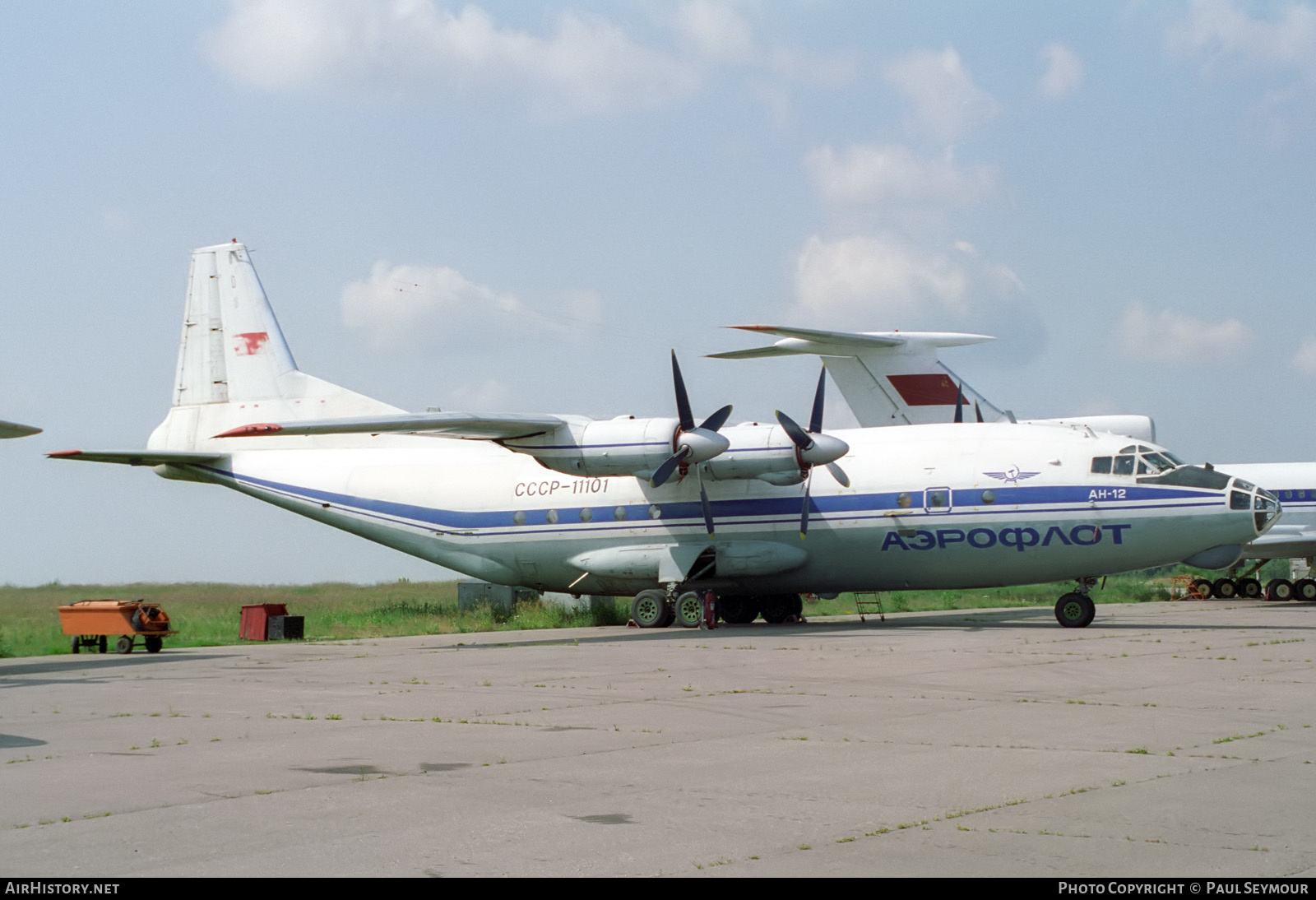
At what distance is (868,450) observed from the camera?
28016 mm

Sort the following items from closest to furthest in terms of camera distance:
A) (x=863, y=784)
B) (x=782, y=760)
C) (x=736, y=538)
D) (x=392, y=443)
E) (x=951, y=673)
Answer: (x=863, y=784)
(x=782, y=760)
(x=951, y=673)
(x=736, y=538)
(x=392, y=443)

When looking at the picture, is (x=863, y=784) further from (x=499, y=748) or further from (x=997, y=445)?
(x=997, y=445)

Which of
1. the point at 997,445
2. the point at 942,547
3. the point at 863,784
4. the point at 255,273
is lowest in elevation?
the point at 863,784

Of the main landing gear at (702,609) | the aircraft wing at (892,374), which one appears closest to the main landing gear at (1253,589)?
the aircraft wing at (892,374)

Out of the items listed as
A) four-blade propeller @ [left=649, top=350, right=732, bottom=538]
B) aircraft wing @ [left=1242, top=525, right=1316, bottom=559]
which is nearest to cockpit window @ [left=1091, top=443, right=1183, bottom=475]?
four-blade propeller @ [left=649, top=350, right=732, bottom=538]

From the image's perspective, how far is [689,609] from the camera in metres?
28.2

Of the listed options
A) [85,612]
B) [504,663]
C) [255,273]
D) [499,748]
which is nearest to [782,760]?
[499,748]

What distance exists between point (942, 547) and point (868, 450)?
2.81 metres

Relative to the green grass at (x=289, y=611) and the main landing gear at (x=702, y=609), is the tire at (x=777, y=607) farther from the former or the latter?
the green grass at (x=289, y=611)

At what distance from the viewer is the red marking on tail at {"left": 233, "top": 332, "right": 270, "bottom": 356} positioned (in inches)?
1308

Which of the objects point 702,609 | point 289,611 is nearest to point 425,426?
point 702,609

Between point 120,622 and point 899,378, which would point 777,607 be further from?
point 120,622

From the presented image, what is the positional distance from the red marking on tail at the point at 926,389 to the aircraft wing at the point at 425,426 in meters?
11.5

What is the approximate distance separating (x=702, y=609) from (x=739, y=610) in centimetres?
356
